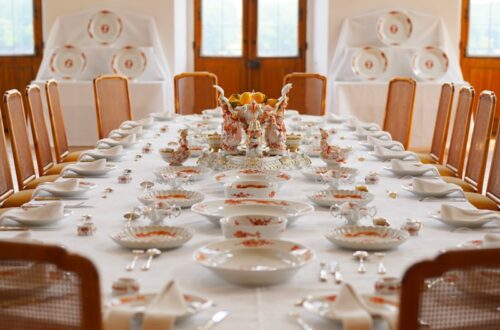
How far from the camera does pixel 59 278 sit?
4.88 ft

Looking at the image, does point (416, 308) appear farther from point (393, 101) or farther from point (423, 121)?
point (423, 121)

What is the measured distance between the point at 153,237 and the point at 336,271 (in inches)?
22.0

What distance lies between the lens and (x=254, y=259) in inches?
81.3

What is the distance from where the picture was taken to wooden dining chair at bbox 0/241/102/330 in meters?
1.46

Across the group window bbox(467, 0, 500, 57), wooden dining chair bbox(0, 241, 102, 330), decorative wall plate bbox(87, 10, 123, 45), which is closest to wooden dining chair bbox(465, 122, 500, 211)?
wooden dining chair bbox(0, 241, 102, 330)

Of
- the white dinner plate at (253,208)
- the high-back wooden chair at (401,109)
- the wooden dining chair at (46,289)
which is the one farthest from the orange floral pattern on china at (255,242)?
the high-back wooden chair at (401,109)

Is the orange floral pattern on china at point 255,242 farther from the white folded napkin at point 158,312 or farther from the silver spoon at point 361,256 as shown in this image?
the white folded napkin at point 158,312

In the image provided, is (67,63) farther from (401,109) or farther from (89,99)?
(401,109)

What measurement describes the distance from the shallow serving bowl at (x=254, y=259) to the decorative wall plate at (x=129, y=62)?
6.54 metres

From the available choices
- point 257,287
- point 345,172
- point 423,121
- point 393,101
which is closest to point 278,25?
point 423,121

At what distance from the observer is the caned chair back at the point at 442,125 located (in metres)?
4.98

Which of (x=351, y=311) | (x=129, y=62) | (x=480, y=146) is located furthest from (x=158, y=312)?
(x=129, y=62)

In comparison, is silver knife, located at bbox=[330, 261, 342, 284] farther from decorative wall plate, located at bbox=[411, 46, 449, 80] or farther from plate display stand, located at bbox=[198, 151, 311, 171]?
decorative wall plate, located at bbox=[411, 46, 449, 80]

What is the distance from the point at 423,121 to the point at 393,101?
7.58 feet
